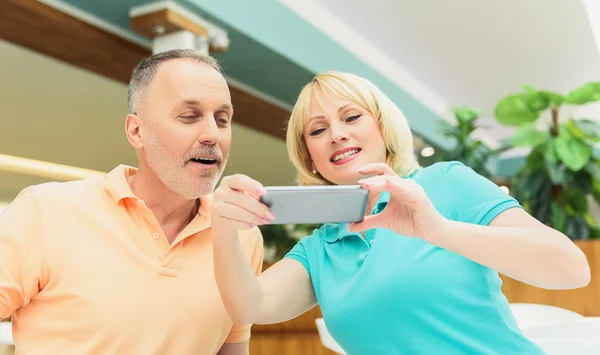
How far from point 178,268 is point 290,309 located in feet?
0.98

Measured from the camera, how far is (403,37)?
6.18 metres

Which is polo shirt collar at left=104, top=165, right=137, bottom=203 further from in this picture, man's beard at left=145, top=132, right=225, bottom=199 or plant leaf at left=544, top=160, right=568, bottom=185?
plant leaf at left=544, top=160, right=568, bottom=185

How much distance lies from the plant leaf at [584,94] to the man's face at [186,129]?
3.94 metres

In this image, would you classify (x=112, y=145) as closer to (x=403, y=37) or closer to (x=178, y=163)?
(x=403, y=37)

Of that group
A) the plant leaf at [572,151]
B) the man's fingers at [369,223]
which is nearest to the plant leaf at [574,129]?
the plant leaf at [572,151]

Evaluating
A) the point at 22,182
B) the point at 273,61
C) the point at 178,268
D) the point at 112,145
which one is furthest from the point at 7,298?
the point at 112,145

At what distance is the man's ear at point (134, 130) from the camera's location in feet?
5.28

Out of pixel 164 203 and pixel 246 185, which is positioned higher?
pixel 246 185

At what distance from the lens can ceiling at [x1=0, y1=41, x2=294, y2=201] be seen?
5477 millimetres

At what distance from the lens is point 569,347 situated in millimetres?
1524

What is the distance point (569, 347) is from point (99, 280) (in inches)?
46.5

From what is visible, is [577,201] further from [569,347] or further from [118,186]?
[118,186]

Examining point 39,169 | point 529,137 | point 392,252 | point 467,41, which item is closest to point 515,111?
point 529,137

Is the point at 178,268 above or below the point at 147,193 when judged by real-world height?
below
